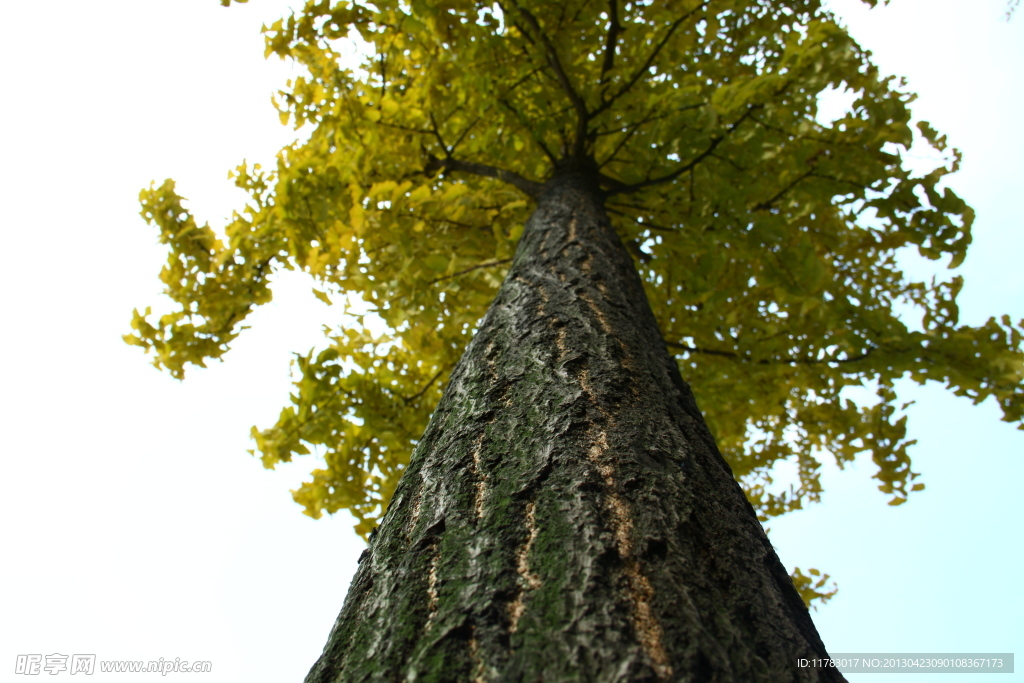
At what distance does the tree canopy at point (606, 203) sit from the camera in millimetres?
2490

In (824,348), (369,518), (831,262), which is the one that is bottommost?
(369,518)

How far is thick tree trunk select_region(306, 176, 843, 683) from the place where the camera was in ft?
2.02

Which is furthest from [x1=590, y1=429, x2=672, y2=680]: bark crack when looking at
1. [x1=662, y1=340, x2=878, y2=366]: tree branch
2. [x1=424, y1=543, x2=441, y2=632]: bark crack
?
[x1=662, y1=340, x2=878, y2=366]: tree branch

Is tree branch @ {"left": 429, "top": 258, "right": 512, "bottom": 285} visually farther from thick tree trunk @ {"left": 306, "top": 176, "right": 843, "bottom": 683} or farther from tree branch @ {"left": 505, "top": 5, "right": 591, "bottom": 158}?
thick tree trunk @ {"left": 306, "top": 176, "right": 843, "bottom": 683}

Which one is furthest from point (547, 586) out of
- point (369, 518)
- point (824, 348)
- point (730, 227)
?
point (824, 348)

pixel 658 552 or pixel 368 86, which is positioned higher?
pixel 368 86

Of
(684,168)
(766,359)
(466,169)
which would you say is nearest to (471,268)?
(466,169)

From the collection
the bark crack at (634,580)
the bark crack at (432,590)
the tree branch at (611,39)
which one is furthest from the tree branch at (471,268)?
the bark crack at (432,590)

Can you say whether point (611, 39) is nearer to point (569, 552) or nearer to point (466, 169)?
point (466, 169)

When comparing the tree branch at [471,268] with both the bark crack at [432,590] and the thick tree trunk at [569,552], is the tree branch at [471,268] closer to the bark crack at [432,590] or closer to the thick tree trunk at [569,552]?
the thick tree trunk at [569,552]

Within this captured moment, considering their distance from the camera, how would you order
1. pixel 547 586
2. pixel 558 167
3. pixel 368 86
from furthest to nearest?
pixel 558 167, pixel 368 86, pixel 547 586

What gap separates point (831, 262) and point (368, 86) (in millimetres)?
3293

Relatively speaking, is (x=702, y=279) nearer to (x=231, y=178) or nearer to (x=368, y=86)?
(x=368, y=86)

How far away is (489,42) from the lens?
2.54 m
